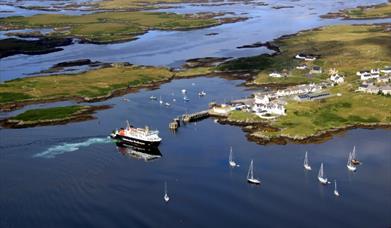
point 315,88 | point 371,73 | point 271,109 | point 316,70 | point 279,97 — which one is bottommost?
point 279,97

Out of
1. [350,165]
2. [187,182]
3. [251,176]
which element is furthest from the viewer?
[350,165]

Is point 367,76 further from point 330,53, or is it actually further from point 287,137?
point 287,137

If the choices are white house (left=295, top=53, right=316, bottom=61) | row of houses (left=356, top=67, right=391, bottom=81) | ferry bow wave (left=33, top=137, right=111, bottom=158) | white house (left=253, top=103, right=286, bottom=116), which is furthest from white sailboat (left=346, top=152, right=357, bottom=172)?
white house (left=295, top=53, right=316, bottom=61)

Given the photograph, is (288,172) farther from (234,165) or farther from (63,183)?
(63,183)

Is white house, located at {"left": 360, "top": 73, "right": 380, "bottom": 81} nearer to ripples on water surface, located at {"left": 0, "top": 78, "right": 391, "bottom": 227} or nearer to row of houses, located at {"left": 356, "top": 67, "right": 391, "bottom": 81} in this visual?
row of houses, located at {"left": 356, "top": 67, "right": 391, "bottom": 81}

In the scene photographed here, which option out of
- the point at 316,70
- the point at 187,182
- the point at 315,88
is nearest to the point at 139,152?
the point at 187,182

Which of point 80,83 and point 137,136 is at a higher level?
point 137,136
